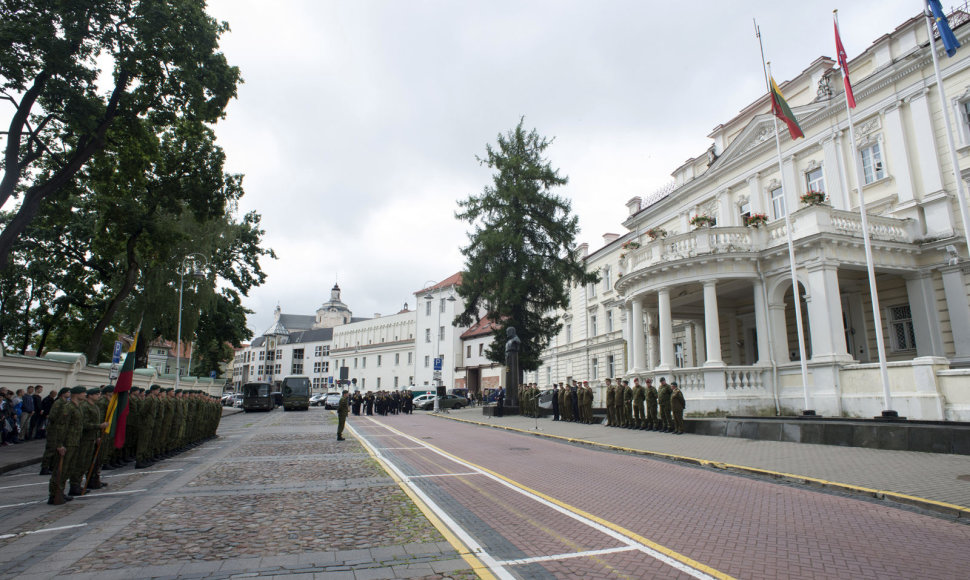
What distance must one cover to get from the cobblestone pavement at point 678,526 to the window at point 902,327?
14856 millimetres

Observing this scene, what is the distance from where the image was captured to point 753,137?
1048 inches

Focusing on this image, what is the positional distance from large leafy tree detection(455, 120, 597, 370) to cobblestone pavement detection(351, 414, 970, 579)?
822 inches

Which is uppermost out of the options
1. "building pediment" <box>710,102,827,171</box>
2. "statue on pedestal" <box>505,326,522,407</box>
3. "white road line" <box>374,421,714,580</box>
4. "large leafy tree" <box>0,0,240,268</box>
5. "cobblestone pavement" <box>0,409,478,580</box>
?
"building pediment" <box>710,102,827,171</box>

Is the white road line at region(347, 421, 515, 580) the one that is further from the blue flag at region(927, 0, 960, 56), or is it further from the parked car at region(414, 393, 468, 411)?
the parked car at region(414, 393, 468, 411)

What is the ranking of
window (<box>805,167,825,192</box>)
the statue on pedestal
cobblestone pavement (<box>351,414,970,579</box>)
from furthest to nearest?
1. the statue on pedestal
2. window (<box>805,167,825,192</box>)
3. cobblestone pavement (<box>351,414,970,579</box>)

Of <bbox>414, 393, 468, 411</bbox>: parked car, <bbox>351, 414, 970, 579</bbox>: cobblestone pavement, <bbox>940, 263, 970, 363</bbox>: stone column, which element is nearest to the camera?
<bbox>351, 414, 970, 579</bbox>: cobblestone pavement

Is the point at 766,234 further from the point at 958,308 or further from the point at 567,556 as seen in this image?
the point at 567,556

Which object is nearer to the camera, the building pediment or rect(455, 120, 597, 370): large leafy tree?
the building pediment

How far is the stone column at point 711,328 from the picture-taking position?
19094 mm

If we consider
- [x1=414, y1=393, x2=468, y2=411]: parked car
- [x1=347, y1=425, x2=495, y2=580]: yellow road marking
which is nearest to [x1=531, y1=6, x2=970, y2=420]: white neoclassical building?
[x1=347, y1=425, x2=495, y2=580]: yellow road marking

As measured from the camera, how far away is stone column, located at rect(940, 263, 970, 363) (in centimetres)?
1750

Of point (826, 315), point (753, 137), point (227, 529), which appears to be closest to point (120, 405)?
point (227, 529)

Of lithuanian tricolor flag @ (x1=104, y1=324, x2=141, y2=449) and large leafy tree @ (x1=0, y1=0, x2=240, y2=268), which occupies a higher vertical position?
large leafy tree @ (x1=0, y1=0, x2=240, y2=268)

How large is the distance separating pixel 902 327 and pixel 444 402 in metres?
32.0
